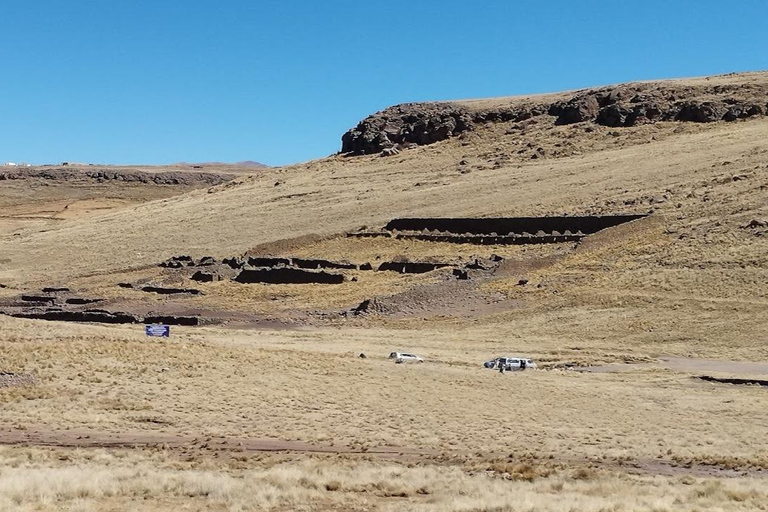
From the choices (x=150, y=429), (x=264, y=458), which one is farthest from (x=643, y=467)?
(x=150, y=429)

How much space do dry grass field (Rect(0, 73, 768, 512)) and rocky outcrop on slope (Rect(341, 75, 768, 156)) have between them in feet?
16.3

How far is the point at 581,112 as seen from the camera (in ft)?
272

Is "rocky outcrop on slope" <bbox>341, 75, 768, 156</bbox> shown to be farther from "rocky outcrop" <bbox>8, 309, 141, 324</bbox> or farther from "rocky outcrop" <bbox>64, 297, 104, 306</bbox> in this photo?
"rocky outcrop" <bbox>8, 309, 141, 324</bbox>

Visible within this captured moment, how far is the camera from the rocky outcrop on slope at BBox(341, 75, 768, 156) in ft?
251

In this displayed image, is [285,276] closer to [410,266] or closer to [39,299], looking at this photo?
[410,266]

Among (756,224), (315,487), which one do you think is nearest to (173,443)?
(315,487)

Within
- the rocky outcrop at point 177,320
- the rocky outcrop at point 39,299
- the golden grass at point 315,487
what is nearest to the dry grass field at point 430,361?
the golden grass at point 315,487

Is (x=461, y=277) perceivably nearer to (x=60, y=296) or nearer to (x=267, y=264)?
(x=267, y=264)

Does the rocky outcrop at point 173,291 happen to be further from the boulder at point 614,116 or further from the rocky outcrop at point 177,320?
the boulder at point 614,116

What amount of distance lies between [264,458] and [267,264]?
35.3 metres

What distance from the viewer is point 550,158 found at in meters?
74.1

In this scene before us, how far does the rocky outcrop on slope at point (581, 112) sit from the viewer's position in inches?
3012

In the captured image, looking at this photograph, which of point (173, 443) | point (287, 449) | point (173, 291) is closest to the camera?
point (287, 449)

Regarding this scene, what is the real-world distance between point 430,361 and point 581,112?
191 feet
